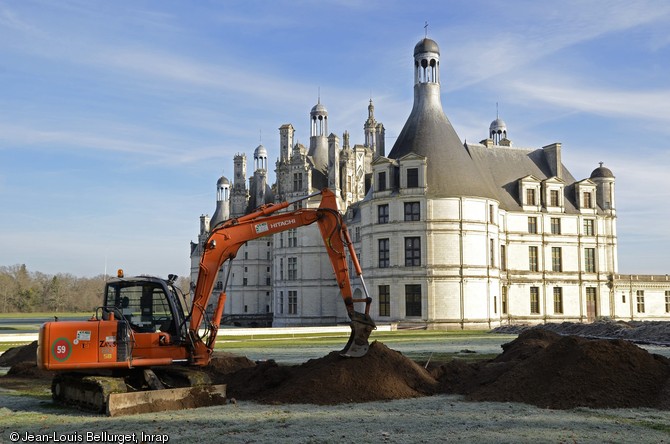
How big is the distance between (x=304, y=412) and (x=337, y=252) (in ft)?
16.2

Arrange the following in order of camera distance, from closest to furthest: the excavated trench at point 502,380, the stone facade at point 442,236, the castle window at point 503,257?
the excavated trench at point 502,380
the stone facade at point 442,236
the castle window at point 503,257

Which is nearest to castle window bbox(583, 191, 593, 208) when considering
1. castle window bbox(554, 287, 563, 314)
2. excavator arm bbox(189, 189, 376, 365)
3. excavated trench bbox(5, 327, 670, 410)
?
castle window bbox(554, 287, 563, 314)

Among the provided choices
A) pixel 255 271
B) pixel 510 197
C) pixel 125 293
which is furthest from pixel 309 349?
pixel 255 271

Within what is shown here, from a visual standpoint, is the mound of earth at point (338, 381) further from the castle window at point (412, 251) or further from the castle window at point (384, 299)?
the castle window at point (384, 299)

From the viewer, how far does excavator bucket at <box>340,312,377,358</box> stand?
55.5ft

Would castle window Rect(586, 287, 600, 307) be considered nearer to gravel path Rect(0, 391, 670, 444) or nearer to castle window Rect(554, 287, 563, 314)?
castle window Rect(554, 287, 563, 314)

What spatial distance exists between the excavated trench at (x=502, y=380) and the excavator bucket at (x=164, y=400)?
3.84 feet

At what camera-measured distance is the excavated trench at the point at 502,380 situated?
1498cm

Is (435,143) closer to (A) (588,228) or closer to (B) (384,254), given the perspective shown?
(B) (384,254)

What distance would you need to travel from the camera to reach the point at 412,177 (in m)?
52.8

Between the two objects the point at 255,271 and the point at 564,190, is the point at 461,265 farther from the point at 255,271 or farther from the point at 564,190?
the point at 255,271

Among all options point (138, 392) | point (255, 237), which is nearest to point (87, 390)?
point (138, 392)

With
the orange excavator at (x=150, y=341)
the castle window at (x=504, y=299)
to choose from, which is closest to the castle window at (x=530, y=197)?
the castle window at (x=504, y=299)

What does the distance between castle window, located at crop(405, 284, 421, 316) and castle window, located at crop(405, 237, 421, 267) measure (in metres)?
1.72
